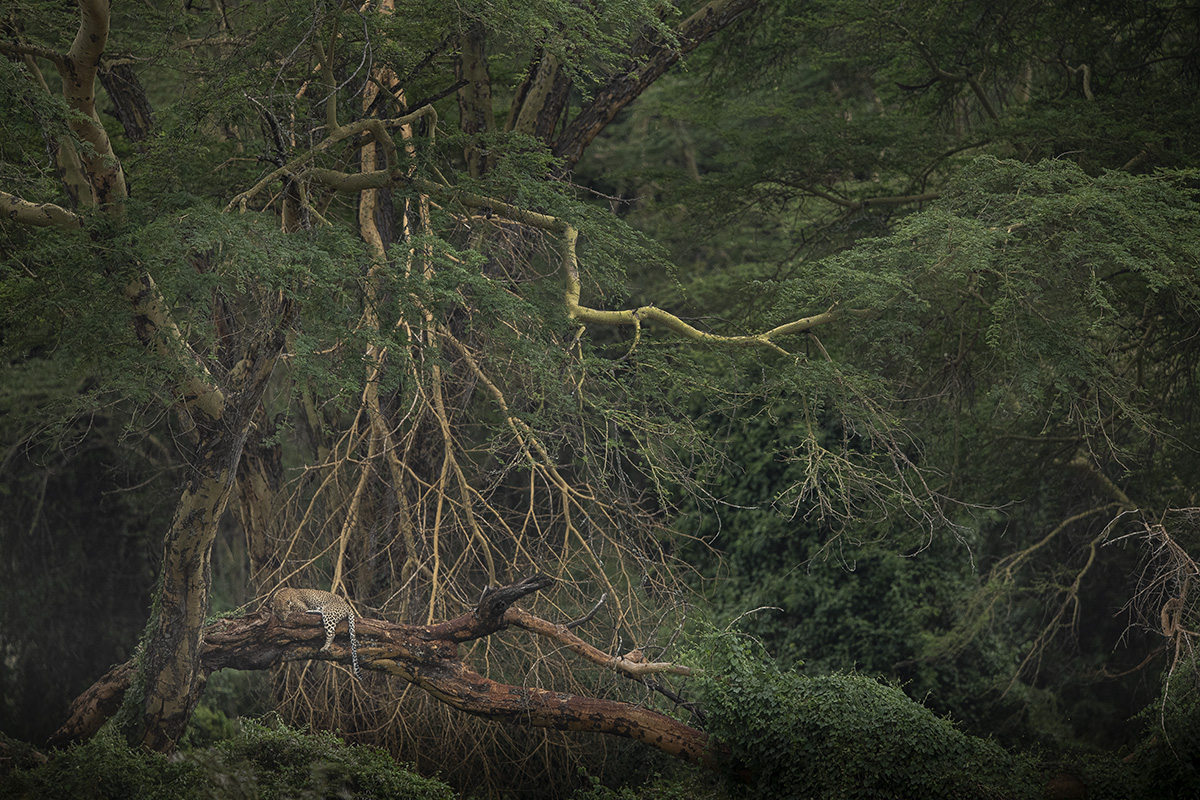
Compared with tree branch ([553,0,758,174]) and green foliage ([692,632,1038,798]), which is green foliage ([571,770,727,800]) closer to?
green foliage ([692,632,1038,798])

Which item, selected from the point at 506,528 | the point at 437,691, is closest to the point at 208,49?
the point at 506,528

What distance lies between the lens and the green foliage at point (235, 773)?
19.9 ft

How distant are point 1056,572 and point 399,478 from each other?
6320mm

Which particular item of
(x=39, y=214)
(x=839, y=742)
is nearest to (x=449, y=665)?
(x=839, y=742)

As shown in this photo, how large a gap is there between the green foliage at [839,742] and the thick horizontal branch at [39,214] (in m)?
4.40

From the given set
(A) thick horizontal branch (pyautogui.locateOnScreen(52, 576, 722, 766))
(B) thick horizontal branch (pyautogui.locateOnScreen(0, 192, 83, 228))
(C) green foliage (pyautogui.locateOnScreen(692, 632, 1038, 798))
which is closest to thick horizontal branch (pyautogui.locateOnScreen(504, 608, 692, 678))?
(A) thick horizontal branch (pyautogui.locateOnScreen(52, 576, 722, 766))

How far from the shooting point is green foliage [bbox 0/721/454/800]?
6062mm

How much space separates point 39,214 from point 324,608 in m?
2.71

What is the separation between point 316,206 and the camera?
263 inches

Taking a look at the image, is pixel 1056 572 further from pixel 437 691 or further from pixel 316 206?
pixel 316 206

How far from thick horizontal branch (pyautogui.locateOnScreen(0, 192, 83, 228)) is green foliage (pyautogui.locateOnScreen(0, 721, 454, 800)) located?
290 centimetres

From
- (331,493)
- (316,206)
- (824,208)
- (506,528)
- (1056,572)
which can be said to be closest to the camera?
(316,206)

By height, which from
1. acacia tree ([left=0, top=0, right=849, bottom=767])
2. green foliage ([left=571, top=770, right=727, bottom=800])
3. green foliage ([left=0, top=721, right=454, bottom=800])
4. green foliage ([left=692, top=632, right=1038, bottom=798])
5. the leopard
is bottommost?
green foliage ([left=571, top=770, right=727, bottom=800])

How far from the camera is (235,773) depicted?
6246 mm
